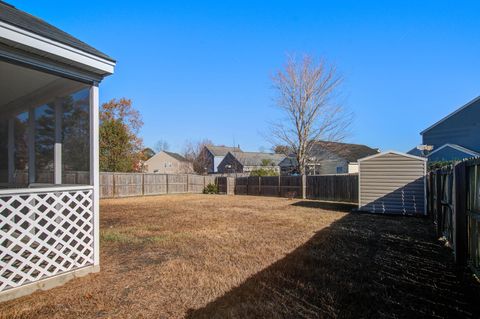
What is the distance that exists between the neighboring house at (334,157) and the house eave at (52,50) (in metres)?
18.9

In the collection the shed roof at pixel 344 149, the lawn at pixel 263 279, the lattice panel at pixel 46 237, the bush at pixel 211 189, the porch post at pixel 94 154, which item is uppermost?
the shed roof at pixel 344 149

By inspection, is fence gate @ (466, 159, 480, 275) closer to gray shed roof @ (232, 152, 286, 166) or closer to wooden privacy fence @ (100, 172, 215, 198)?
wooden privacy fence @ (100, 172, 215, 198)

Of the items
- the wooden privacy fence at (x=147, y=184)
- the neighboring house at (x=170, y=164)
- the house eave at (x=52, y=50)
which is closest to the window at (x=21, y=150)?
the house eave at (x=52, y=50)

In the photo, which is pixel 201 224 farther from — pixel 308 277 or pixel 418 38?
pixel 418 38

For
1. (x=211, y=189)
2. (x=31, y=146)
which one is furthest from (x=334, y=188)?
(x=31, y=146)

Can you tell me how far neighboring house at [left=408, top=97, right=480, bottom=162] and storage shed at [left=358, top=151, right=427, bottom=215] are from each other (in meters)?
9.97

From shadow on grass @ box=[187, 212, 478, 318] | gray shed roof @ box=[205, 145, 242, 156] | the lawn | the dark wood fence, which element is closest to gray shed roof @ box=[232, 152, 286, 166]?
gray shed roof @ box=[205, 145, 242, 156]

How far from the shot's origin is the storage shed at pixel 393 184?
31.1 feet

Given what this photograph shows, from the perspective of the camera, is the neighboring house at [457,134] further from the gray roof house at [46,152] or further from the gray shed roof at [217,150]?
the gray shed roof at [217,150]

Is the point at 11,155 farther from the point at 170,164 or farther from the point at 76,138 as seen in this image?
the point at 170,164

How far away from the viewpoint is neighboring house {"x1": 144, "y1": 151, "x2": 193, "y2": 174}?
40650mm

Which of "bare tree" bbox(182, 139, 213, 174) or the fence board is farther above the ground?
"bare tree" bbox(182, 139, 213, 174)

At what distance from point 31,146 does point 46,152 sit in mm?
578

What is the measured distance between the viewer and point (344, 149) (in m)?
24.6
